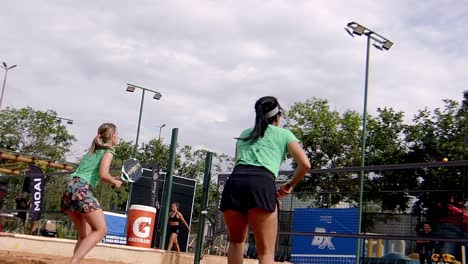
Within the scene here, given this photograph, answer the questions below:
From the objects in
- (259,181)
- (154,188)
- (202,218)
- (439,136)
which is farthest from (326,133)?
(259,181)

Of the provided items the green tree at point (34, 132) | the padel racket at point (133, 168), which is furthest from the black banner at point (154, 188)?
the green tree at point (34, 132)

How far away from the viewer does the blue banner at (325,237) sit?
7375 mm

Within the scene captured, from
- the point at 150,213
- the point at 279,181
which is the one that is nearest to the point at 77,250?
the point at 279,181

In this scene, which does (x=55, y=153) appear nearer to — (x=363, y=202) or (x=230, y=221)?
(x=363, y=202)

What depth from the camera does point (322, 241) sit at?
7.68 meters

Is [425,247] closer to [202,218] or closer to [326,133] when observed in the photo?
[202,218]

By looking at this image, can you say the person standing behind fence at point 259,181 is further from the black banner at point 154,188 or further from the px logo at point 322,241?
A: the black banner at point 154,188

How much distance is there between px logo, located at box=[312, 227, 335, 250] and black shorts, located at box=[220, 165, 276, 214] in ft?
12.4

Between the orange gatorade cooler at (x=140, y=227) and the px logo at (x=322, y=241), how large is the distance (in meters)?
5.14

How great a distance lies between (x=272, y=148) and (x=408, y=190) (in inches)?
178

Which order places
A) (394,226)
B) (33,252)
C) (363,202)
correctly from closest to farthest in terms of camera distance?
1. (394,226)
2. (363,202)
3. (33,252)

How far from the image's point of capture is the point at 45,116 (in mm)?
39500

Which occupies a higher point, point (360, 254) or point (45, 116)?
point (45, 116)

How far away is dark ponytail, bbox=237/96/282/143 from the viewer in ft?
13.6
